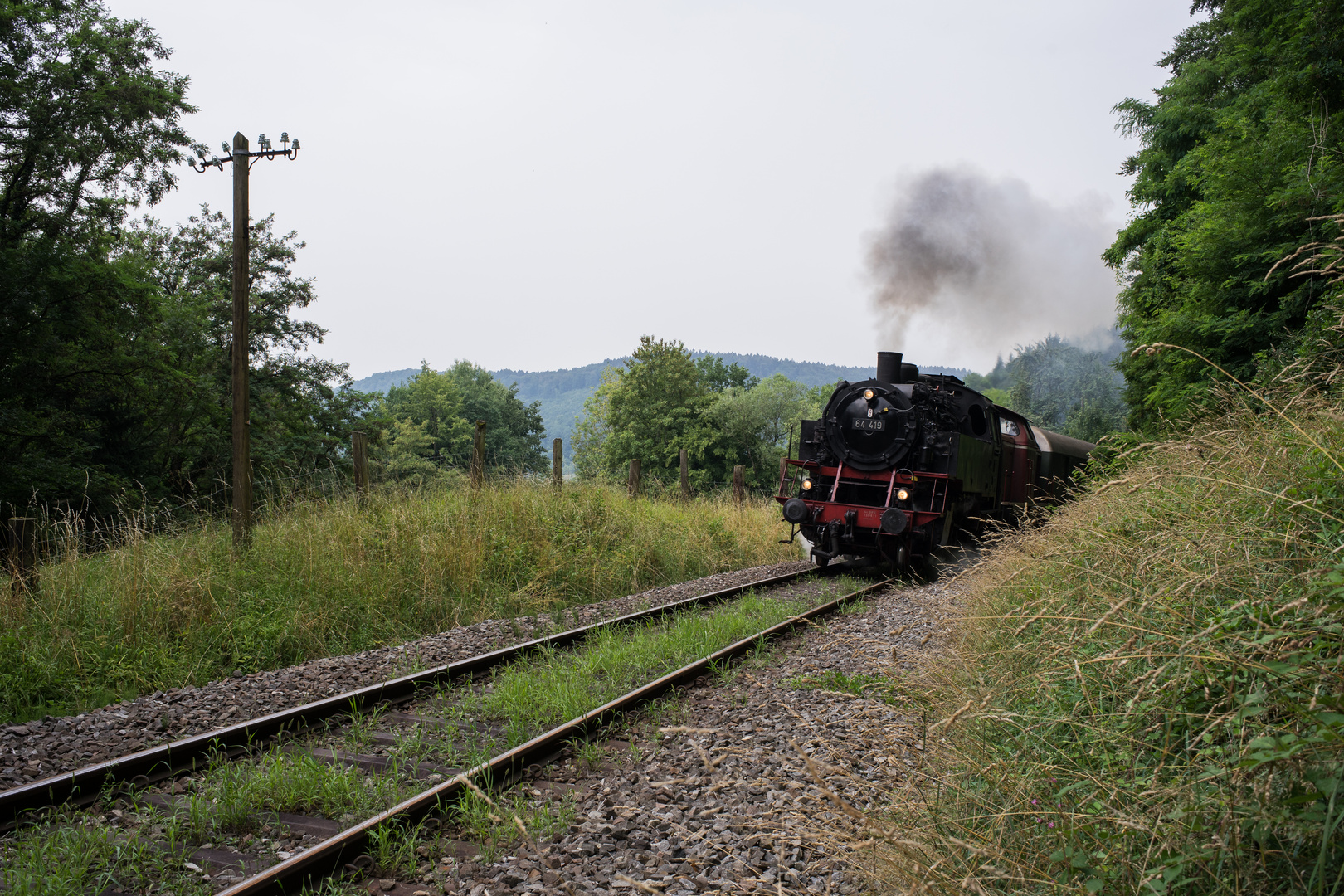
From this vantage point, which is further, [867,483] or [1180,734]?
[867,483]

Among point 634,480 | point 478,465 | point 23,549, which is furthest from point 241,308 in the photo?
point 634,480

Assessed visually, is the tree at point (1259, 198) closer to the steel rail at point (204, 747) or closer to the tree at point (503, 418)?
the steel rail at point (204, 747)

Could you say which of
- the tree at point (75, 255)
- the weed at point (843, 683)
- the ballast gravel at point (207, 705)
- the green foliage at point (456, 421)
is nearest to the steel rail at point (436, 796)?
the weed at point (843, 683)

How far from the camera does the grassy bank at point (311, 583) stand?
5234 mm

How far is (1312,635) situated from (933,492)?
8159 millimetres

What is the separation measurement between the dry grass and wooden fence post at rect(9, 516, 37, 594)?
Result: 691 cm

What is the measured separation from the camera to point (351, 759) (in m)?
3.85

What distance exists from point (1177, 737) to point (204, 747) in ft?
14.9

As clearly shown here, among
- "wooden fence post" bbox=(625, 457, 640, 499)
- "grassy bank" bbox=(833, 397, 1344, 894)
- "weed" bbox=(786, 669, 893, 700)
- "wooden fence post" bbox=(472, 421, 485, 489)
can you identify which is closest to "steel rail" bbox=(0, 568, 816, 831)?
"weed" bbox=(786, 669, 893, 700)

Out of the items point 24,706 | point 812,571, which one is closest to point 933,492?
point 812,571

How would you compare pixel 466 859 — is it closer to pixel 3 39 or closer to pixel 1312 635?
pixel 1312 635

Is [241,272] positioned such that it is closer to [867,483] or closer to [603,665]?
[603,665]

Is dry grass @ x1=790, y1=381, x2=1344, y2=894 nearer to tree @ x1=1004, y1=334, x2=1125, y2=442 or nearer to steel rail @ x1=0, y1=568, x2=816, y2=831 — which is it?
steel rail @ x1=0, y1=568, x2=816, y2=831

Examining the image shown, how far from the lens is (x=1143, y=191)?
61.6 ft
